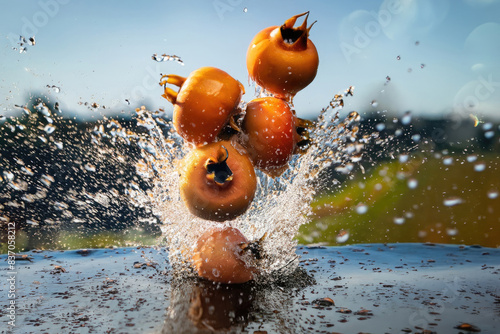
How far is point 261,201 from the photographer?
110 inches

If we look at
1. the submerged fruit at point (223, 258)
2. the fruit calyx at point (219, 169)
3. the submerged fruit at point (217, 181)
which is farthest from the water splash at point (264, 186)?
the fruit calyx at point (219, 169)

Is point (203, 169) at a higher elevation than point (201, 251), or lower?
higher

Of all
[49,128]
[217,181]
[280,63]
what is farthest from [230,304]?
[49,128]

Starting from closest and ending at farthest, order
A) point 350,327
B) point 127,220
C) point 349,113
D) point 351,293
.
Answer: point 350,327 → point 351,293 → point 349,113 → point 127,220

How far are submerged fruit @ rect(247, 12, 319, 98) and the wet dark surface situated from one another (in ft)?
4.09

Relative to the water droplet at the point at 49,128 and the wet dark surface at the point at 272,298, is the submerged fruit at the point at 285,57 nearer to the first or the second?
the wet dark surface at the point at 272,298

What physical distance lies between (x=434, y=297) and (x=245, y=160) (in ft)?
4.10

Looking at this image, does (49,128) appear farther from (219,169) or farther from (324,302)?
(324,302)

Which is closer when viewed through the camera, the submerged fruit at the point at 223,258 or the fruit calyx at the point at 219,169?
the fruit calyx at the point at 219,169

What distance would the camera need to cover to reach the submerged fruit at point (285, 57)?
2.34 meters

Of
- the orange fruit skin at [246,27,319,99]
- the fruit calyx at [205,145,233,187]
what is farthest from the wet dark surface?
the orange fruit skin at [246,27,319,99]

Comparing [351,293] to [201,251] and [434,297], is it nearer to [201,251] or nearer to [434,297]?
[434,297]

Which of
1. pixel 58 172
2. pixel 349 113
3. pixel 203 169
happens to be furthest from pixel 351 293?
pixel 58 172

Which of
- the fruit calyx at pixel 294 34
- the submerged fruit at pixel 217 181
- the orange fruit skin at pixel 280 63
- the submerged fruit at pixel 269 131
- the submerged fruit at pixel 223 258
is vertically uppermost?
the fruit calyx at pixel 294 34
